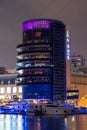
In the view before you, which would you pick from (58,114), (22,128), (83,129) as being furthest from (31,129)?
(58,114)

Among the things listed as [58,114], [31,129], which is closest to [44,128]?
[31,129]

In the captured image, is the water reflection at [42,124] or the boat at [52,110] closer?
the water reflection at [42,124]

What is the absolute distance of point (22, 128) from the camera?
109 metres

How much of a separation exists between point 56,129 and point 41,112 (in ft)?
284

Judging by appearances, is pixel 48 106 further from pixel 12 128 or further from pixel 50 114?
pixel 12 128

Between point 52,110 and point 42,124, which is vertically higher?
point 52,110

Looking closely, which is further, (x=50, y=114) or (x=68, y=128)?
(x=50, y=114)

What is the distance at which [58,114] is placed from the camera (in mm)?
187125

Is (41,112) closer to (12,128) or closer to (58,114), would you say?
(58,114)

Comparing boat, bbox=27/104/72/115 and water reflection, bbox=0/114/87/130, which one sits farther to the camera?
boat, bbox=27/104/72/115

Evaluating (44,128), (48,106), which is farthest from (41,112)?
(44,128)

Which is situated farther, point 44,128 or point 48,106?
point 48,106

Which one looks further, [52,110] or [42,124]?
[52,110]

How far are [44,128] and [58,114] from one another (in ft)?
257
